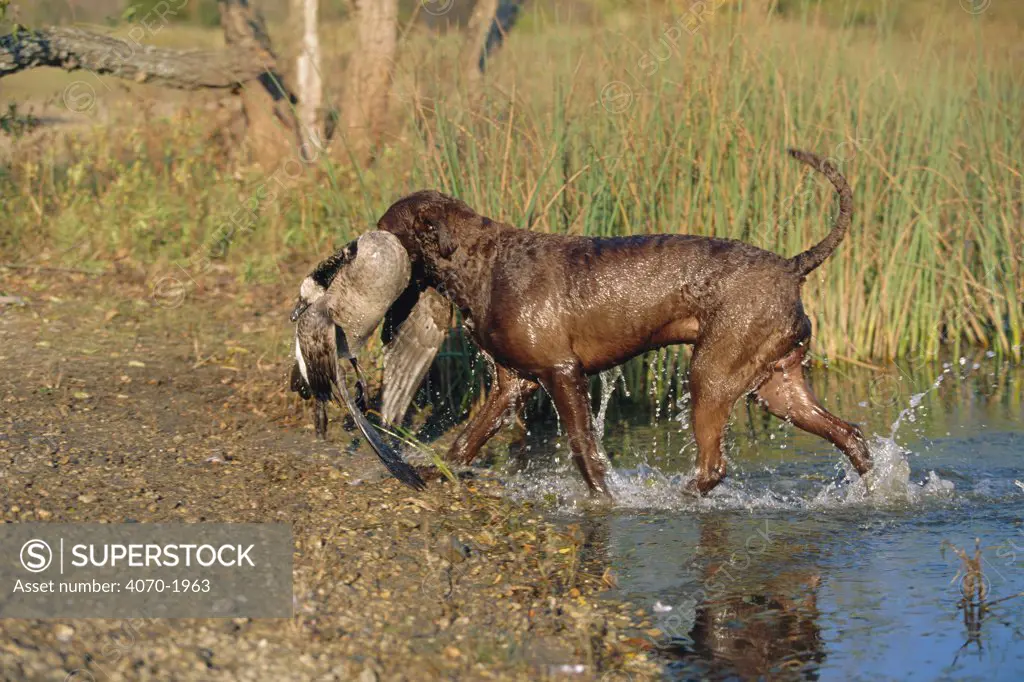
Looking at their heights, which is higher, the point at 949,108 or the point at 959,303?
the point at 949,108

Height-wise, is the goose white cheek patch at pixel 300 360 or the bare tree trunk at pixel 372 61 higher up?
the bare tree trunk at pixel 372 61

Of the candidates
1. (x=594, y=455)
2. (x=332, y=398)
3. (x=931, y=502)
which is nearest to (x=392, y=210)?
(x=332, y=398)

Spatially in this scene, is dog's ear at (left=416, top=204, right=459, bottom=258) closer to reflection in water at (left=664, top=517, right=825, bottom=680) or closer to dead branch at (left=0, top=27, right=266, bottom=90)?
reflection in water at (left=664, top=517, right=825, bottom=680)

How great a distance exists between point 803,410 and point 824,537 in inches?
27.1

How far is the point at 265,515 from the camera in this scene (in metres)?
5.61

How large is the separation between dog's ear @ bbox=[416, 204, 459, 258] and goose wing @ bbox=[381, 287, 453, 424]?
0.32 metres

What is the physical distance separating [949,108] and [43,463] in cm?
601

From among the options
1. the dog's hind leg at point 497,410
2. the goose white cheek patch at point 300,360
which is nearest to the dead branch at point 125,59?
the goose white cheek patch at point 300,360

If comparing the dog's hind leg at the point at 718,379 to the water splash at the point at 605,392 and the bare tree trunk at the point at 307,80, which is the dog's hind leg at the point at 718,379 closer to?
the water splash at the point at 605,392

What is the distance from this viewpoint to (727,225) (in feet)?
25.1

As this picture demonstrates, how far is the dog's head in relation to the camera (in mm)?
6016

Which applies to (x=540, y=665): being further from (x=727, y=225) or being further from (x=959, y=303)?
(x=959, y=303)

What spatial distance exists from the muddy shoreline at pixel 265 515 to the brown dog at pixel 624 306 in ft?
2.60

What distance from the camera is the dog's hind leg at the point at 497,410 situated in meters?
6.38
